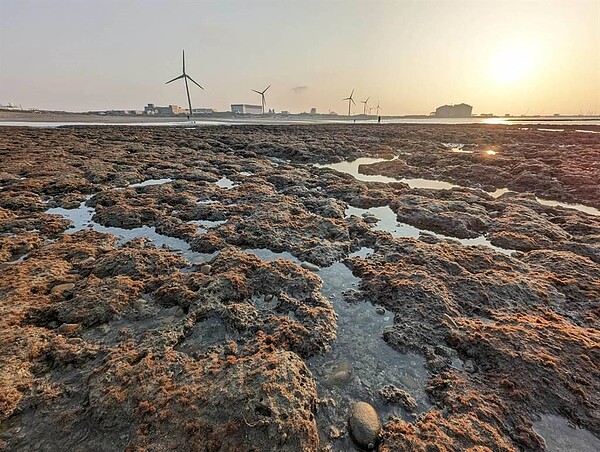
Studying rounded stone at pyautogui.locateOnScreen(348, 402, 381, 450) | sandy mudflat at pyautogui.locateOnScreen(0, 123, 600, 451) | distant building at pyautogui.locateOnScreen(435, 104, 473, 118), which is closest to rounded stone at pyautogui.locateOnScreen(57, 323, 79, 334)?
sandy mudflat at pyautogui.locateOnScreen(0, 123, 600, 451)

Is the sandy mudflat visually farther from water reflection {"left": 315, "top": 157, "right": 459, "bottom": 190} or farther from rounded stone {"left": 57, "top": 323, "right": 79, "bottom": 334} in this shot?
water reflection {"left": 315, "top": 157, "right": 459, "bottom": 190}

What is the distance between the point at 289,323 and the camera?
367 cm

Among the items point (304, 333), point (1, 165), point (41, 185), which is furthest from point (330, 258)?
point (1, 165)

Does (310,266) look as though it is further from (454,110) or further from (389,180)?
(454,110)

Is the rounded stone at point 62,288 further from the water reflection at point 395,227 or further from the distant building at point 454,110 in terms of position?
the distant building at point 454,110

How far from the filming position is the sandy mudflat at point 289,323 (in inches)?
96.8

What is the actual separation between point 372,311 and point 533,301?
90.7 inches

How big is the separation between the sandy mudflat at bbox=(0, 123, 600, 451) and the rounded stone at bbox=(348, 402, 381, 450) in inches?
3.7

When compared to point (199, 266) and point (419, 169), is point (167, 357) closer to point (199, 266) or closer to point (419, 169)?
point (199, 266)

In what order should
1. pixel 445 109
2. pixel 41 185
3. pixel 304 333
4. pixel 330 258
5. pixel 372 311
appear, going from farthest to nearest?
pixel 445 109 < pixel 41 185 < pixel 330 258 < pixel 372 311 < pixel 304 333

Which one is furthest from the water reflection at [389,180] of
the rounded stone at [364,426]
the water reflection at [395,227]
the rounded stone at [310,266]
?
the rounded stone at [364,426]

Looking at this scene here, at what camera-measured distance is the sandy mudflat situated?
8.07 feet

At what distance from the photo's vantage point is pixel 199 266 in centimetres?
502

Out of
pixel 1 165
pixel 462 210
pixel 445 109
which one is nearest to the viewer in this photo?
pixel 462 210
